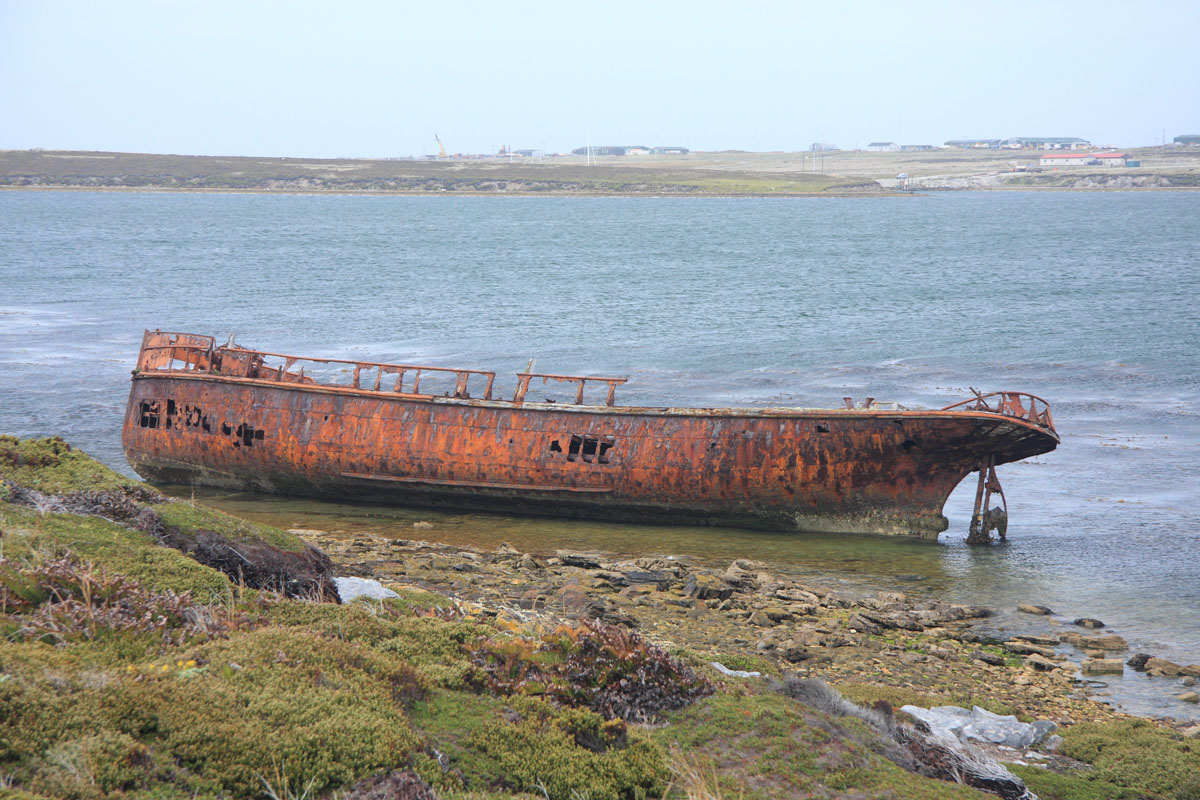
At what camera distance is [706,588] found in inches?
606

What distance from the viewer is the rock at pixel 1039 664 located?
1322 cm

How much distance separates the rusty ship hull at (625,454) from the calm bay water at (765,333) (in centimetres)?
59

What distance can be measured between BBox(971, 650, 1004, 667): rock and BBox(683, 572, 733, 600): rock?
12.2 feet

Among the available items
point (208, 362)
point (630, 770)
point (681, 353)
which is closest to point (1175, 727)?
point (630, 770)

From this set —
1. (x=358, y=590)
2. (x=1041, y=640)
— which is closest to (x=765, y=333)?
(x=1041, y=640)

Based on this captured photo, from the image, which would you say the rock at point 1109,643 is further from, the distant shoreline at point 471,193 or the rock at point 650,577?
the distant shoreline at point 471,193

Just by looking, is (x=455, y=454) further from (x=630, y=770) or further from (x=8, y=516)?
(x=630, y=770)

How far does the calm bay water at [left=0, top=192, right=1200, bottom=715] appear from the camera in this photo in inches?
750

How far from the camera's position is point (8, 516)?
32.7 ft

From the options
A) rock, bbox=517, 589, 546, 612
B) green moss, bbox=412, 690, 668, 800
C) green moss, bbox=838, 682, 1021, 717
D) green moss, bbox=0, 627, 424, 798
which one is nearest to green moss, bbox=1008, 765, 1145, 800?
green moss, bbox=838, 682, 1021, 717

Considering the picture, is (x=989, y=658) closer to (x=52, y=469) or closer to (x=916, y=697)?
(x=916, y=697)

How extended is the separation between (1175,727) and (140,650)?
11122mm

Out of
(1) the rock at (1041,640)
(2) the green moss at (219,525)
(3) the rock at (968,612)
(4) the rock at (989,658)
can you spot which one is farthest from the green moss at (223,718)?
(3) the rock at (968,612)

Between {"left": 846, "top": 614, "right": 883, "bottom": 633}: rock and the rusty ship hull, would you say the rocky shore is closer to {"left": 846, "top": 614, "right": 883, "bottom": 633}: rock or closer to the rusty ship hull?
{"left": 846, "top": 614, "right": 883, "bottom": 633}: rock
